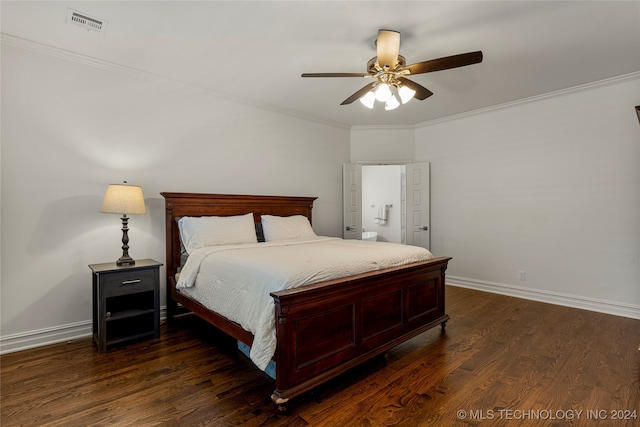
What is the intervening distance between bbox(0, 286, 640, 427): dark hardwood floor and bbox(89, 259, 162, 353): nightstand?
0.13 metres

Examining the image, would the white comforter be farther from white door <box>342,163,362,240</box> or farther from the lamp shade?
white door <box>342,163,362,240</box>

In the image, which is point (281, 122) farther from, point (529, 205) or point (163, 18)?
point (529, 205)

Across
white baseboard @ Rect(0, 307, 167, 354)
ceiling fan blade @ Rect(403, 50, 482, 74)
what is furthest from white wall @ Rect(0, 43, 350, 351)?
ceiling fan blade @ Rect(403, 50, 482, 74)

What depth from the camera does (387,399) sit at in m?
2.03

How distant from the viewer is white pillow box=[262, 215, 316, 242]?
13.0 ft

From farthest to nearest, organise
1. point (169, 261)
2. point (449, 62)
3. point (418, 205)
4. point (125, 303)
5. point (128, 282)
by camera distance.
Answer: point (418, 205)
point (169, 261)
point (125, 303)
point (128, 282)
point (449, 62)

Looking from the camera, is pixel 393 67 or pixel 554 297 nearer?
pixel 393 67

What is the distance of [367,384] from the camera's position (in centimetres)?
221

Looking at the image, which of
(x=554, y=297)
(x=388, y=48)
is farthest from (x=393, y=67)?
(x=554, y=297)

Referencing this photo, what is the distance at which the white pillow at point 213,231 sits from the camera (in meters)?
3.31

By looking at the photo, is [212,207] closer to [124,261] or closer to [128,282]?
[124,261]

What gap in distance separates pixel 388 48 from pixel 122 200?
258 cm

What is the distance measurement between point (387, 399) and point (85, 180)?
10.7 feet

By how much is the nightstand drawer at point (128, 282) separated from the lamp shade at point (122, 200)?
548mm
